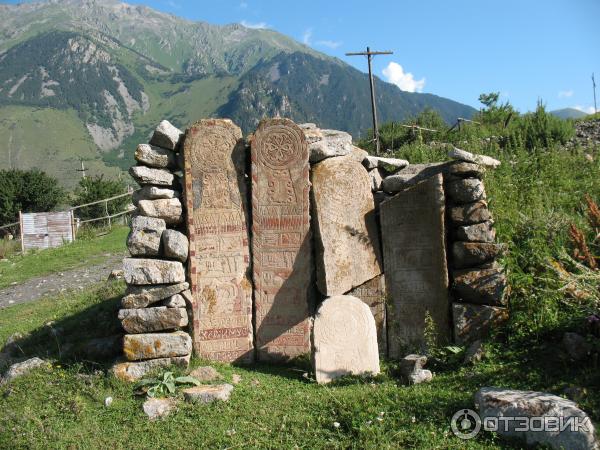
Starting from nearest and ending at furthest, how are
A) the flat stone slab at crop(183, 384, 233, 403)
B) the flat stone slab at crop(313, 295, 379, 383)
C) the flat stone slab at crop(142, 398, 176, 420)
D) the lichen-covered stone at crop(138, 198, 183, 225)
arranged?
the flat stone slab at crop(142, 398, 176, 420), the flat stone slab at crop(183, 384, 233, 403), the flat stone slab at crop(313, 295, 379, 383), the lichen-covered stone at crop(138, 198, 183, 225)

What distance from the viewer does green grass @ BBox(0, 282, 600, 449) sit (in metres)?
3.97

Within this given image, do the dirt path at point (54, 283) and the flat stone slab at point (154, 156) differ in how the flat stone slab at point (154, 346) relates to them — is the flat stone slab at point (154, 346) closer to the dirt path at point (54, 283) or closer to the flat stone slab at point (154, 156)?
the flat stone slab at point (154, 156)

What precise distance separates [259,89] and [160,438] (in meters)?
145

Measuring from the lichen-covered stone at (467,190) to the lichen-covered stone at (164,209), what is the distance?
3.34m

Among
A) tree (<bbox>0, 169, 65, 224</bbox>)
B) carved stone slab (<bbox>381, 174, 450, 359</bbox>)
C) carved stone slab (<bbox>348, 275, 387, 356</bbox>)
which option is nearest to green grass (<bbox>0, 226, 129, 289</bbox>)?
tree (<bbox>0, 169, 65, 224</bbox>)

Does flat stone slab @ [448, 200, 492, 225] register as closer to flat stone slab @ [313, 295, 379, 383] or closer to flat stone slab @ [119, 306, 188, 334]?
flat stone slab @ [313, 295, 379, 383]

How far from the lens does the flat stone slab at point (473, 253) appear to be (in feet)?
18.8

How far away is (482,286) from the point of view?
5.70 metres

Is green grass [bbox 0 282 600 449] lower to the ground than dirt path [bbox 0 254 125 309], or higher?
lower

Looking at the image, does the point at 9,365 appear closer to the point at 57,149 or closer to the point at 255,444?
the point at 255,444

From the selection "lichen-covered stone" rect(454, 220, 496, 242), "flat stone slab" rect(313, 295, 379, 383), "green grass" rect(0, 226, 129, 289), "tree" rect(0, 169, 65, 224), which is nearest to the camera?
"flat stone slab" rect(313, 295, 379, 383)

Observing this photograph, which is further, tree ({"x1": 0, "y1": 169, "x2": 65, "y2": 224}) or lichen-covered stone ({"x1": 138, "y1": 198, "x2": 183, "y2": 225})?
tree ({"x1": 0, "y1": 169, "x2": 65, "y2": 224})

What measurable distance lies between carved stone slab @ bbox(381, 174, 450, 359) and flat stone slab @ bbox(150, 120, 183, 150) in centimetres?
275

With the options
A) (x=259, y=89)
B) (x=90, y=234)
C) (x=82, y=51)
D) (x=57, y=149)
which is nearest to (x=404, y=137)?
(x=90, y=234)
